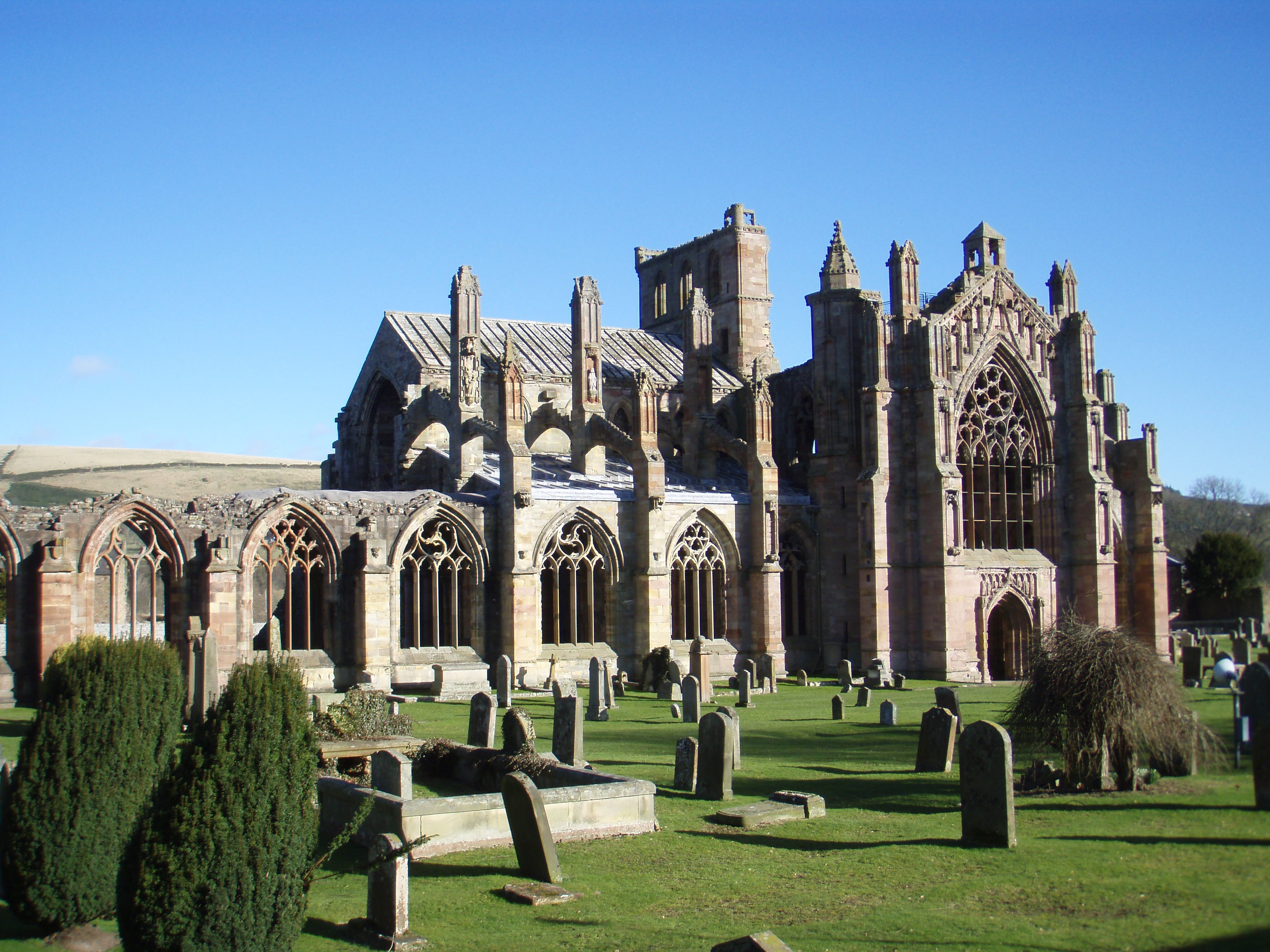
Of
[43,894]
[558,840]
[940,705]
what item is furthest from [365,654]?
[43,894]

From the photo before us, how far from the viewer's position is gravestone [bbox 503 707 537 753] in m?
16.3

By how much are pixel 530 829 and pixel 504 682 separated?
15737mm

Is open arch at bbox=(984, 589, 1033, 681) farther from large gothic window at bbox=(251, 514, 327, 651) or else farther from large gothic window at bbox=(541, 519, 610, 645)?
large gothic window at bbox=(251, 514, 327, 651)

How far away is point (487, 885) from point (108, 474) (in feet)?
323

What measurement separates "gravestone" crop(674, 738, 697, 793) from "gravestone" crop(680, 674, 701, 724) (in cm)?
752

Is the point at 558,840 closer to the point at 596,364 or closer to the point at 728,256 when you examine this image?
the point at 596,364

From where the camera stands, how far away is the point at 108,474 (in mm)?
99875

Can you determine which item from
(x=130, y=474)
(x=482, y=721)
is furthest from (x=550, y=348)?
(x=130, y=474)

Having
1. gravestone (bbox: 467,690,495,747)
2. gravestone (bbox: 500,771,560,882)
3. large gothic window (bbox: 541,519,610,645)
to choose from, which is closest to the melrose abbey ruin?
large gothic window (bbox: 541,519,610,645)

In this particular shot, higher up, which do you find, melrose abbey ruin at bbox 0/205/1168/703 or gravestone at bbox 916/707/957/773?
melrose abbey ruin at bbox 0/205/1168/703

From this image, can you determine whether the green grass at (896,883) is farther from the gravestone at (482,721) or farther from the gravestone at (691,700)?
the gravestone at (691,700)

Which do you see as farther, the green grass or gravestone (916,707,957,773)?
gravestone (916,707,957,773)

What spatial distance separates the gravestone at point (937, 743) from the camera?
16984 millimetres

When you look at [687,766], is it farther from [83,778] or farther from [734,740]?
[83,778]
